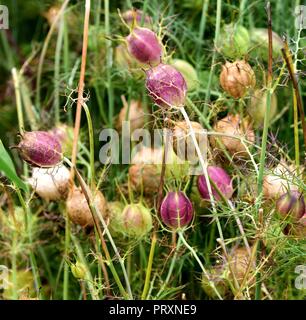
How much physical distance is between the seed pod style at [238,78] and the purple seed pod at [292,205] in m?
0.13

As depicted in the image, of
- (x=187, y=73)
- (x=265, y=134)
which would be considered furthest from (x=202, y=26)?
(x=265, y=134)

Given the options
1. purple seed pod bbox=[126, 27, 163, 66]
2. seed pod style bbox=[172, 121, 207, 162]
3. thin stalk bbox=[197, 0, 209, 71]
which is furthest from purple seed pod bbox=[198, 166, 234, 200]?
thin stalk bbox=[197, 0, 209, 71]

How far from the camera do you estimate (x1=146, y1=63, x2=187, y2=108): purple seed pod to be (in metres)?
0.63

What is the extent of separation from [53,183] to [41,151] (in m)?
0.17

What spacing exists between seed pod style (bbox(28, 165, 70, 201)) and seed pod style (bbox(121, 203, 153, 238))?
0.08 m

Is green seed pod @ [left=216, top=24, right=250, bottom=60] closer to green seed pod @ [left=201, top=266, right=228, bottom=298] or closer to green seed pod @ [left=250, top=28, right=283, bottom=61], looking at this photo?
green seed pod @ [left=250, top=28, right=283, bottom=61]

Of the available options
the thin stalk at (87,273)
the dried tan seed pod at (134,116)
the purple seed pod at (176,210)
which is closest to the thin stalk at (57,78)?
the dried tan seed pod at (134,116)

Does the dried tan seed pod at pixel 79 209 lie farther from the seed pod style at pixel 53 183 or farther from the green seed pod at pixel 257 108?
the green seed pod at pixel 257 108

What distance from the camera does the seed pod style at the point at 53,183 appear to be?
81 centimetres

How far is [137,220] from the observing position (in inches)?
29.8

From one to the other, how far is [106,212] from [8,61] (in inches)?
19.2

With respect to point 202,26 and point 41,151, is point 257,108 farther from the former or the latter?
point 41,151

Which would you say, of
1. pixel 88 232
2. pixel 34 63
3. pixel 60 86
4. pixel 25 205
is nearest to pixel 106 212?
pixel 88 232
